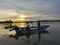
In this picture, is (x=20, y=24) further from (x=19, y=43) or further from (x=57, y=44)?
(x=57, y=44)

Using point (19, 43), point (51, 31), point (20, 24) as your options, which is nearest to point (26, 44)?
point (19, 43)

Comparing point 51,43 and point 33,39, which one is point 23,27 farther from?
point 51,43

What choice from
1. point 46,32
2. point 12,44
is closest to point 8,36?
point 12,44

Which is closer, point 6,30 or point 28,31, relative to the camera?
point 28,31

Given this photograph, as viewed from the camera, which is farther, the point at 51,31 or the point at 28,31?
the point at 51,31

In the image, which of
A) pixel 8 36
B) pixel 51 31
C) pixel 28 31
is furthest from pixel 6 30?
pixel 51 31

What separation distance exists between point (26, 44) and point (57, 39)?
2.35m

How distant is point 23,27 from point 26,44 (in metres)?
1.29

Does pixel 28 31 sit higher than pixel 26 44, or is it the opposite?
pixel 28 31

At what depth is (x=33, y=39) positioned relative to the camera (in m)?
15.4

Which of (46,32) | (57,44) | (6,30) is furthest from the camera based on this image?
(6,30)

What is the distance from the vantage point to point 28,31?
1519cm

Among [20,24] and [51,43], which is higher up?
[20,24]

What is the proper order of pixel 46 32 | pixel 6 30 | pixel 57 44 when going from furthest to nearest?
pixel 6 30
pixel 46 32
pixel 57 44
